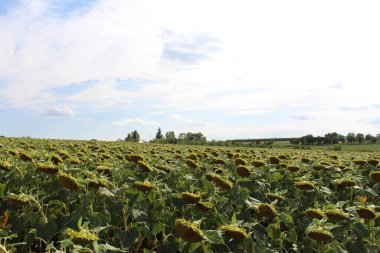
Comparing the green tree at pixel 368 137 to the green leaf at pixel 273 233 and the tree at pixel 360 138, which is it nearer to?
the tree at pixel 360 138

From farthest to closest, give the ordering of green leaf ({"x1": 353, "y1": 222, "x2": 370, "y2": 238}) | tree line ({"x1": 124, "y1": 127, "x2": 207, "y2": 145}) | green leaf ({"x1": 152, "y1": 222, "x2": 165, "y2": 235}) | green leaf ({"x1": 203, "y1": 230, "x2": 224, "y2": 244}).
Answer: tree line ({"x1": 124, "y1": 127, "x2": 207, "y2": 145}) < green leaf ({"x1": 353, "y1": 222, "x2": 370, "y2": 238}) < green leaf ({"x1": 152, "y1": 222, "x2": 165, "y2": 235}) < green leaf ({"x1": 203, "y1": 230, "x2": 224, "y2": 244})

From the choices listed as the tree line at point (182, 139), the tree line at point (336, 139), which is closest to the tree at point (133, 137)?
the tree line at point (182, 139)

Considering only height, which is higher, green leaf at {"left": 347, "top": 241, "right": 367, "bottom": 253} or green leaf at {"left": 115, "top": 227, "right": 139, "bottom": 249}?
green leaf at {"left": 115, "top": 227, "right": 139, "bottom": 249}

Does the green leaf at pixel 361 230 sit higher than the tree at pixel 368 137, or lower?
lower

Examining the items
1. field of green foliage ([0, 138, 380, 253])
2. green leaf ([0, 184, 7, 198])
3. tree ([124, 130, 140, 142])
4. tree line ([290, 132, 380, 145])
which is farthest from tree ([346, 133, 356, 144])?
green leaf ([0, 184, 7, 198])

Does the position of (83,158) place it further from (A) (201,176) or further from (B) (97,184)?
(B) (97,184)

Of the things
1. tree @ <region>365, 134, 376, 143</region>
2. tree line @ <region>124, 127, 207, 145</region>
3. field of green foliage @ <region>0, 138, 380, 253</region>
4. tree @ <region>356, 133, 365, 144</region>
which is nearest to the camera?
field of green foliage @ <region>0, 138, 380, 253</region>

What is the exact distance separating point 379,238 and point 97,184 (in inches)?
89.3

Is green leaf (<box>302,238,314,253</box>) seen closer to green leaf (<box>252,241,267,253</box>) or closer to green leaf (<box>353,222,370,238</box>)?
green leaf (<box>353,222,370,238</box>)

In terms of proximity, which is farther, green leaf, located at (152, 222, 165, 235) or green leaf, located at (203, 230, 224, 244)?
green leaf, located at (152, 222, 165, 235)

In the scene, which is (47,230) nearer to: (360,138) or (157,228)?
(157,228)

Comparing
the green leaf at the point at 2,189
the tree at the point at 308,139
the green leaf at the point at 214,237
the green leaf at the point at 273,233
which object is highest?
the tree at the point at 308,139

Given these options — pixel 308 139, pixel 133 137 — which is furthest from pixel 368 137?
pixel 133 137

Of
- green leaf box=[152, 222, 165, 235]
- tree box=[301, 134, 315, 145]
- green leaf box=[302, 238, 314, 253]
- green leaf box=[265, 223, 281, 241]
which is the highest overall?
tree box=[301, 134, 315, 145]
